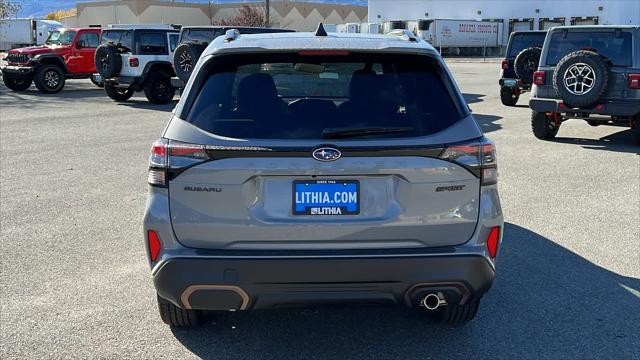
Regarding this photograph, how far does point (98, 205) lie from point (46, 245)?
1.41 m

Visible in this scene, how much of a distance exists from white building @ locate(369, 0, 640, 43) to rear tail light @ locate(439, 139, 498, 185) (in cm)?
6660

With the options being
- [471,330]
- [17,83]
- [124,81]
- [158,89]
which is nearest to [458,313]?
[471,330]

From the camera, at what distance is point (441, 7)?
73562 millimetres

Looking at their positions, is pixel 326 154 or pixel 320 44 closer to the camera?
pixel 326 154

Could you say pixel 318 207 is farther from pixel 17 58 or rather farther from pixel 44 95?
pixel 17 58

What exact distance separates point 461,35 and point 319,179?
191 ft

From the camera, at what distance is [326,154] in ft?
9.98

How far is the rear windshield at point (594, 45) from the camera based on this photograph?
1023 cm

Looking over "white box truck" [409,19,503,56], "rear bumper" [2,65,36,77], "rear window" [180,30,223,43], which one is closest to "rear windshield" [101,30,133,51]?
"rear window" [180,30,223,43]

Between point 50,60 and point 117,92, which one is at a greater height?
point 50,60

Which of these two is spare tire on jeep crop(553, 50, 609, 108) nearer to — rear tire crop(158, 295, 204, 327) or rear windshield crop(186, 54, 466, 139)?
rear windshield crop(186, 54, 466, 139)

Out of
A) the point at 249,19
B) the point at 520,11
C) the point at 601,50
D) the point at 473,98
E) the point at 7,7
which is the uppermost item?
the point at 520,11

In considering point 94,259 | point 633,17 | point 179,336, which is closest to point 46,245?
point 94,259

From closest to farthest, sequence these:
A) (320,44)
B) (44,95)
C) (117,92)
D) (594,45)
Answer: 1. (320,44)
2. (594,45)
3. (117,92)
4. (44,95)
